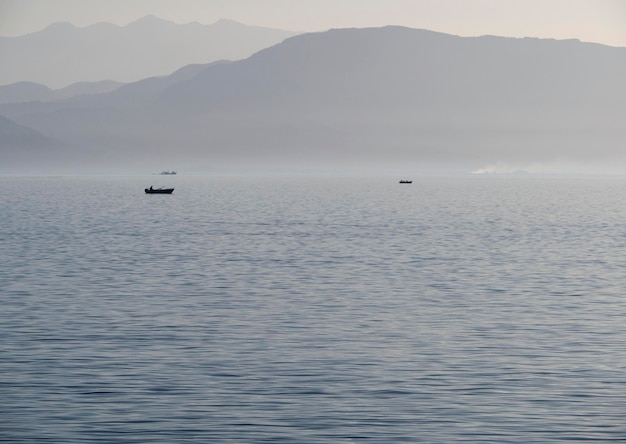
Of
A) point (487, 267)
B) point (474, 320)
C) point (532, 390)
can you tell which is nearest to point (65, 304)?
point (474, 320)

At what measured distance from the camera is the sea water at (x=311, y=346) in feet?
98.7

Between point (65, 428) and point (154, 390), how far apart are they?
4.28 meters

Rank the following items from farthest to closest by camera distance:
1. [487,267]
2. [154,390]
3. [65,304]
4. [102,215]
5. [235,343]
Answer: [102,215] < [487,267] < [65,304] < [235,343] < [154,390]

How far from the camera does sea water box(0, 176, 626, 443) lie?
3009cm

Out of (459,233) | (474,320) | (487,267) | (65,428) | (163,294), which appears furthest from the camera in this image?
(459,233)

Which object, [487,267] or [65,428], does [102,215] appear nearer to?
[487,267]

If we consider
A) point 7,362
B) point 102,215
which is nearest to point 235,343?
point 7,362

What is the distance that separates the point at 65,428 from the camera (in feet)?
96.3

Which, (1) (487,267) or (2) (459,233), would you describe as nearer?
(1) (487,267)

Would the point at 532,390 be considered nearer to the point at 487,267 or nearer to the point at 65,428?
the point at 65,428

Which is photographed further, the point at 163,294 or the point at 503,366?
the point at 163,294

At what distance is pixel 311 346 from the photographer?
40344 mm

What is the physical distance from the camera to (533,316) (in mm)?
48344

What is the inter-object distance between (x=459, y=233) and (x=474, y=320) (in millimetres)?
64348
